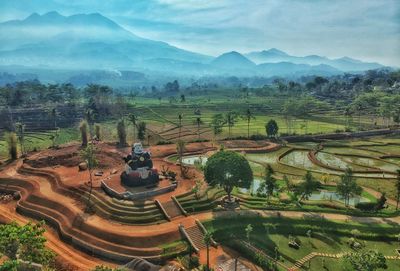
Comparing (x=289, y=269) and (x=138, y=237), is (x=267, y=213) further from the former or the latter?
(x=138, y=237)

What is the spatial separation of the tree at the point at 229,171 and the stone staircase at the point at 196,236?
7.62 metres

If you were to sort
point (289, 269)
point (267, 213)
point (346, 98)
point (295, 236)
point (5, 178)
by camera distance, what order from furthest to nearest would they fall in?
1. point (346, 98)
2. point (5, 178)
3. point (267, 213)
4. point (295, 236)
5. point (289, 269)

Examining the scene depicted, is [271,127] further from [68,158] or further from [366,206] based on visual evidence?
[68,158]

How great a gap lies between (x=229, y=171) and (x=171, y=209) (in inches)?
362

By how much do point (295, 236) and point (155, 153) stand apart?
40282 mm

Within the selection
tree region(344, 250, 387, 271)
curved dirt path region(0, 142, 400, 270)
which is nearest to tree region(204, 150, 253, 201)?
curved dirt path region(0, 142, 400, 270)

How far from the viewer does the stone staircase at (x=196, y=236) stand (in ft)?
145

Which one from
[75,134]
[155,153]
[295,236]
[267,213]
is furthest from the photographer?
[75,134]

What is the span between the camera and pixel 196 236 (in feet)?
148

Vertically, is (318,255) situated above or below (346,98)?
below

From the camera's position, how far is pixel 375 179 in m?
66.0

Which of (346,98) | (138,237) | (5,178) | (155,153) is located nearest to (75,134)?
(155,153)

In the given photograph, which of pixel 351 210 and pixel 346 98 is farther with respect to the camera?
pixel 346 98

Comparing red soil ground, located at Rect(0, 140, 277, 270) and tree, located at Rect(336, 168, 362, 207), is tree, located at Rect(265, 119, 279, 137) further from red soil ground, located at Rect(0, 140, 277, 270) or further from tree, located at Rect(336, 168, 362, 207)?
tree, located at Rect(336, 168, 362, 207)
